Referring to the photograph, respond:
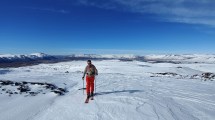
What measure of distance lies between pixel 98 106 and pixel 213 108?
530 cm

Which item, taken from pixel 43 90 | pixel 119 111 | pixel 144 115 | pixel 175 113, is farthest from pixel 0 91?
pixel 175 113

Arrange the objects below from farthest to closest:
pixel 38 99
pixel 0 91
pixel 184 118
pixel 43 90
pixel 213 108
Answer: pixel 43 90
pixel 0 91
pixel 38 99
pixel 213 108
pixel 184 118

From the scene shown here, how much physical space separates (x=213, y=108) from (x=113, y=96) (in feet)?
16.0

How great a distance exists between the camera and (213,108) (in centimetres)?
1093

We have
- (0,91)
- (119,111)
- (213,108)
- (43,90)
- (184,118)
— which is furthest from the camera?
(43,90)

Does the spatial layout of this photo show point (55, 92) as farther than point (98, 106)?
Yes

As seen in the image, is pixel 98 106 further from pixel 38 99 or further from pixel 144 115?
pixel 38 99

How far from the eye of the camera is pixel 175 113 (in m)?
9.60

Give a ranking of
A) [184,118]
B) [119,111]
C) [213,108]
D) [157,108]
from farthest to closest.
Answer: [213,108] → [157,108] → [119,111] → [184,118]

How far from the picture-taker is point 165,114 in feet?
30.8

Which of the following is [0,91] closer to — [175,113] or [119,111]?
[119,111]

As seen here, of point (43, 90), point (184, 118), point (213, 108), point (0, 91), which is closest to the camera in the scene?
point (184, 118)

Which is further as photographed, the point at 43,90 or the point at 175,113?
the point at 43,90

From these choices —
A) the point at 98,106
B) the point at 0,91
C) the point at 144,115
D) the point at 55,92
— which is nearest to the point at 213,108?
the point at 144,115
